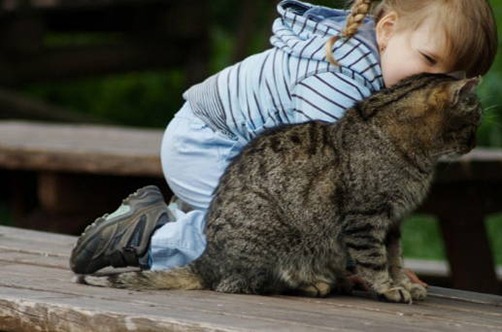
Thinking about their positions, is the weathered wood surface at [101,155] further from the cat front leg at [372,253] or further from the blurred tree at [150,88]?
the blurred tree at [150,88]

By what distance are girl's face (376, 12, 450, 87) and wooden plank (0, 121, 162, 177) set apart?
2.12 meters

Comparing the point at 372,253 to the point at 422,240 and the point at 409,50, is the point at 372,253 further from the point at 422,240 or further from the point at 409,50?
the point at 422,240

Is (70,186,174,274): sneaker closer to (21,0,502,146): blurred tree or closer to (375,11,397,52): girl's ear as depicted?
(375,11,397,52): girl's ear

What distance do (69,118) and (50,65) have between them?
429 millimetres

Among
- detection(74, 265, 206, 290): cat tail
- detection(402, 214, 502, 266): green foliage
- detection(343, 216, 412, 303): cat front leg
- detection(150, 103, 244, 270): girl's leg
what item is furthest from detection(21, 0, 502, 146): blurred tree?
detection(343, 216, 412, 303): cat front leg

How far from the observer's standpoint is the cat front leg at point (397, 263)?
12.0 ft

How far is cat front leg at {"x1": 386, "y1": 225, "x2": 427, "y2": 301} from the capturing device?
12.0 feet

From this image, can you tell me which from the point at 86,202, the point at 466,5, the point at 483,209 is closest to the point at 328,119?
the point at 466,5

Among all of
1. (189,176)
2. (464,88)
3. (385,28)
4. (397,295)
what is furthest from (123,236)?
(464,88)

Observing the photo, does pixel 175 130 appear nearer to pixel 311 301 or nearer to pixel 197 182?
pixel 197 182

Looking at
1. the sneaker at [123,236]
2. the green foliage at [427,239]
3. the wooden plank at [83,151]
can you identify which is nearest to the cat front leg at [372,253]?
the sneaker at [123,236]

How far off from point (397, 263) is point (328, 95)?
0.50m

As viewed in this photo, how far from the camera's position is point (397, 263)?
3.71m

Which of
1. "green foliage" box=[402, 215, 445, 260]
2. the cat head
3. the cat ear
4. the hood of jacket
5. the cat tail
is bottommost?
"green foliage" box=[402, 215, 445, 260]
